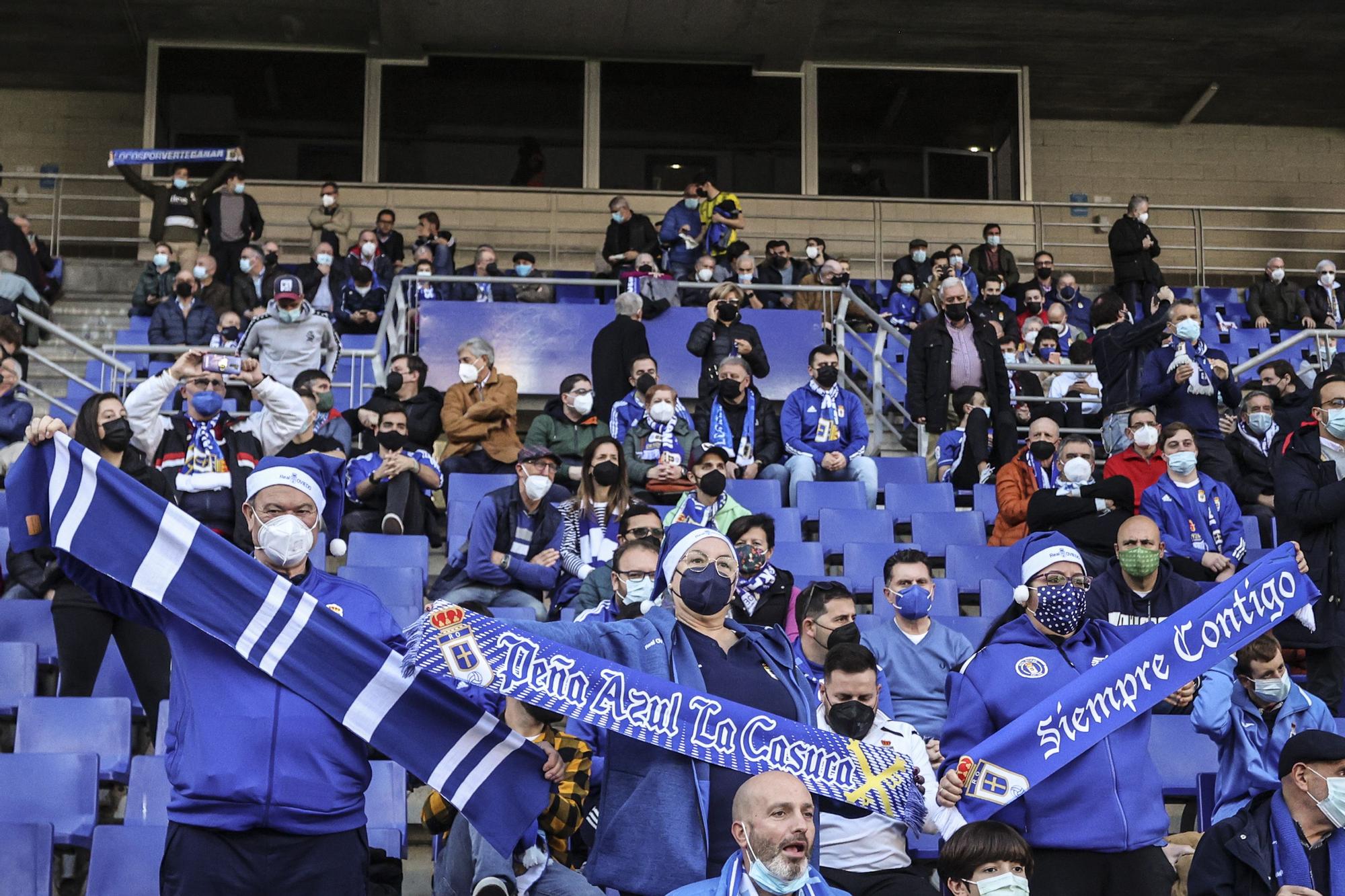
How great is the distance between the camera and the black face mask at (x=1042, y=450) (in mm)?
8906

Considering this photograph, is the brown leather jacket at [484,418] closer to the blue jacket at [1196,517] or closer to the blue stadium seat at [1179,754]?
the blue jacket at [1196,517]

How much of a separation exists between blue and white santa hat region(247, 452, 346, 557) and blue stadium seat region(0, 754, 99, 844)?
1269mm

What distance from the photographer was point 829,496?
374 inches

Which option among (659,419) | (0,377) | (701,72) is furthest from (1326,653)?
(701,72)

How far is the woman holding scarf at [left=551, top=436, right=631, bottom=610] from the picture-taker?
25.1 ft

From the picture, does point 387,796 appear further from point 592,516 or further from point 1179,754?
point 1179,754

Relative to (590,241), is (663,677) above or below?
below

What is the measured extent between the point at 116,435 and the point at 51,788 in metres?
1.49

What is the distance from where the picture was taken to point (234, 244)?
15023 millimetres

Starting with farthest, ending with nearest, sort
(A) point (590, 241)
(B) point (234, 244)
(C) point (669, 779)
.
→ (A) point (590, 241) < (B) point (234, 244) < (C) point (669, 779)

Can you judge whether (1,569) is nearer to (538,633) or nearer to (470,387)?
(470,387)

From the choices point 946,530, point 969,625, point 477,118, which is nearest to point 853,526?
point 946,530

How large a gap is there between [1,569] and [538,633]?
4.50 m

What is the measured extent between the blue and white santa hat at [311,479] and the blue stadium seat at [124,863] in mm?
1087
